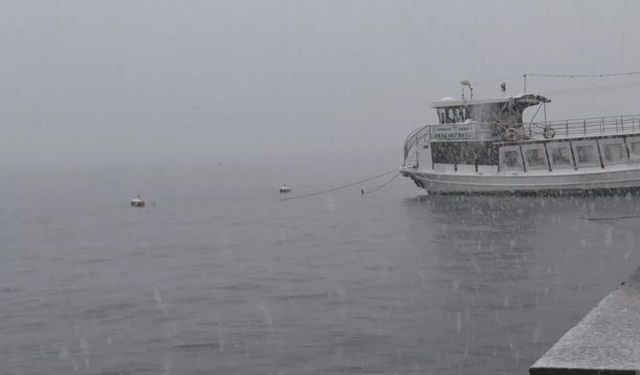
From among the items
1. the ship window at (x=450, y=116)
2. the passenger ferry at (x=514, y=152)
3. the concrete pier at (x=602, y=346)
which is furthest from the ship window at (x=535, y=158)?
the concrete pier at (x=602, y=346)

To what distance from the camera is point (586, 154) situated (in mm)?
45094

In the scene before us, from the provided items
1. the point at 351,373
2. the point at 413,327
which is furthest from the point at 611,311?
the point at 413,327

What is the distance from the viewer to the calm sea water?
47.6 feet

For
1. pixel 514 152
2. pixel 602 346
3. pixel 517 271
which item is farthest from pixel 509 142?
pixel 602 346

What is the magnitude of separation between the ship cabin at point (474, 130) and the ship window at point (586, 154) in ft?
13.4

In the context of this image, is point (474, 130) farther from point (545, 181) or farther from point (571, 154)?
point (571, 154)

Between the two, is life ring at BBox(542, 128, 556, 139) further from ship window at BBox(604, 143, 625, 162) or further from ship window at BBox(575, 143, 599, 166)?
ship window at BBox(604, 143, 625, 162)

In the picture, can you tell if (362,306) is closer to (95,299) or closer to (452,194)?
(95,299)

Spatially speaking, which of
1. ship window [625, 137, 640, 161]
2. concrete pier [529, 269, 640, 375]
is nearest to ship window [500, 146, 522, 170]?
ship window [625, 137, 640, 161]

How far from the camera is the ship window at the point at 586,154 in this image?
4475 centimetres

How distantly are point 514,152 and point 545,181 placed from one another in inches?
113

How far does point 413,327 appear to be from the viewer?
16.2 m

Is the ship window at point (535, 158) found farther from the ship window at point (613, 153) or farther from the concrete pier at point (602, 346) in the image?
the concrete pier at point (602, 346)

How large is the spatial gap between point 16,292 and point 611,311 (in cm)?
2105
